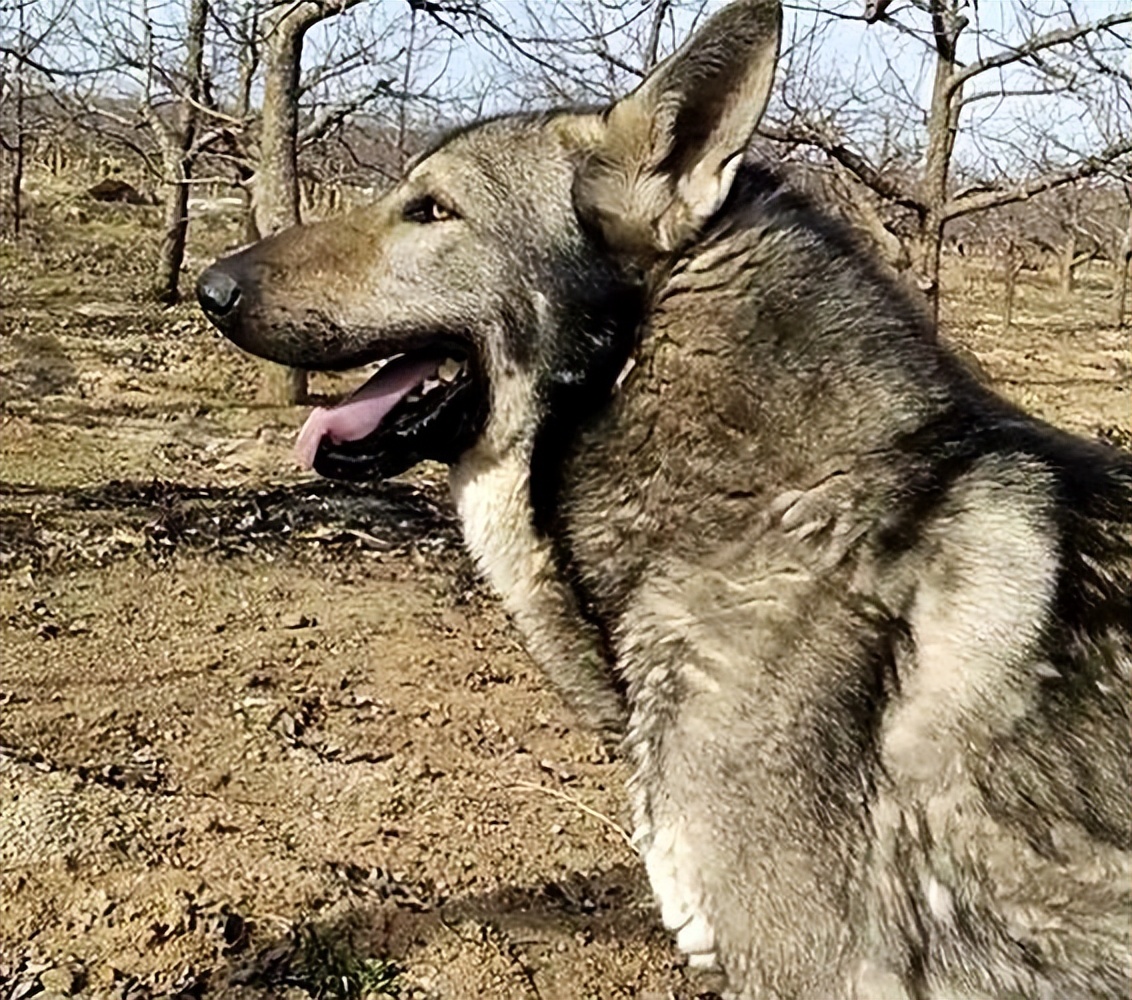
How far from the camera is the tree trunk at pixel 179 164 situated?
19.6m

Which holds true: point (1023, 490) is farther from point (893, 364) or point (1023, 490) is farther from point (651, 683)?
point (651, 683)

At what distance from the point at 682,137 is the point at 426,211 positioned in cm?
65

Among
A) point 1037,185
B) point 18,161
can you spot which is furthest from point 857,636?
point 18,161

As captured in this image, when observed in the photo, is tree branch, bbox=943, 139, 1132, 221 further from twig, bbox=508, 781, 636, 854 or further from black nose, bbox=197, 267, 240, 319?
black nose, bbox=197, 267, 240, 319

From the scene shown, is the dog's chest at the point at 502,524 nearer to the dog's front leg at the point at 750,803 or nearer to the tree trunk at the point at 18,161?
the dog's front leg at the point at 750,803

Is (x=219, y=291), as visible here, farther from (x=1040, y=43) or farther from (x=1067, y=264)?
(x=1067, y=264)

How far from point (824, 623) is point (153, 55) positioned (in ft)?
57.6

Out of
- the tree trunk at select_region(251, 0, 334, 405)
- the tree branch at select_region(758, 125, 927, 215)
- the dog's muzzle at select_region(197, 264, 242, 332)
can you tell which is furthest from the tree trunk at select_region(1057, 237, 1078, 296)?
the dog's muzzle at select_region(197, 264, 242, 332)

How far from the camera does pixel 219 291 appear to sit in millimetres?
3160

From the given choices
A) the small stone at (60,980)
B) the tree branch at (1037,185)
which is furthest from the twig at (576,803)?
the tree branch at (1037,185)

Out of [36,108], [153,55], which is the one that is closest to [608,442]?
[153,55]

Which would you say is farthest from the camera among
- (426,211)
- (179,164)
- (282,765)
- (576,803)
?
(179,164)

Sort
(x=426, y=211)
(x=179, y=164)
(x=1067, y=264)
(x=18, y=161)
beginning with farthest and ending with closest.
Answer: (x=1067, y=264) → (x=18, y=161) → (x=179, y=164) → (x=426, y=211)

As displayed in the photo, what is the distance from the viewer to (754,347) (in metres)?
2.85
